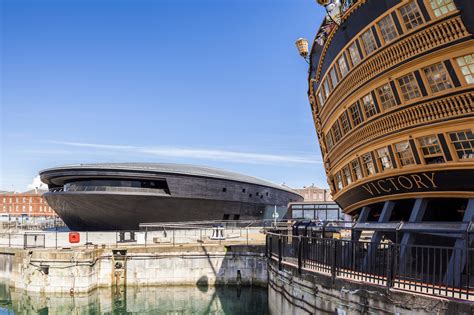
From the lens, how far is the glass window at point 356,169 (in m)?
17.8

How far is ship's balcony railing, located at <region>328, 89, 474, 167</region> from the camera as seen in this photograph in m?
12.7

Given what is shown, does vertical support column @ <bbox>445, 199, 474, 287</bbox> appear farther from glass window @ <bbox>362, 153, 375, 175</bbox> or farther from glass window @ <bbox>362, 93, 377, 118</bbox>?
glass window @ <bbox>362, 93, 377, 118</bbox>

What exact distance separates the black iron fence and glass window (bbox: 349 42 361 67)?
7.12 metres

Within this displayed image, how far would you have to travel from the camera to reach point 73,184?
38281 millimetres

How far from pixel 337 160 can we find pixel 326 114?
238 centimetres

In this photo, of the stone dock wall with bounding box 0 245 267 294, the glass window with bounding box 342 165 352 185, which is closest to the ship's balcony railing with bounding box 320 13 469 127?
the glass window with bounding box 342 165 352 185

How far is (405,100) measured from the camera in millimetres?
14320

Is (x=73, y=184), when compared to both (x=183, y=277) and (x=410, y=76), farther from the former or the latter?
(x=410, y=76)

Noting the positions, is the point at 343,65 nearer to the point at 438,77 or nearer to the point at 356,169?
the point at 356,169

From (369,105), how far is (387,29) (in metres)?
2.96

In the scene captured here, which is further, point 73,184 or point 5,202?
point 5,202

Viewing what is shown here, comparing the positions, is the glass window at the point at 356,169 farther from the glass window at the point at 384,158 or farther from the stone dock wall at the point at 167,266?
the stone dock wall at the point at 167,266

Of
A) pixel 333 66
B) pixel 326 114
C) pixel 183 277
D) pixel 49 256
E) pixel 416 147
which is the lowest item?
pixel 183 277

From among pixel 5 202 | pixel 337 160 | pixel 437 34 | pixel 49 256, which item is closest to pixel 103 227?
pixel 49 256
